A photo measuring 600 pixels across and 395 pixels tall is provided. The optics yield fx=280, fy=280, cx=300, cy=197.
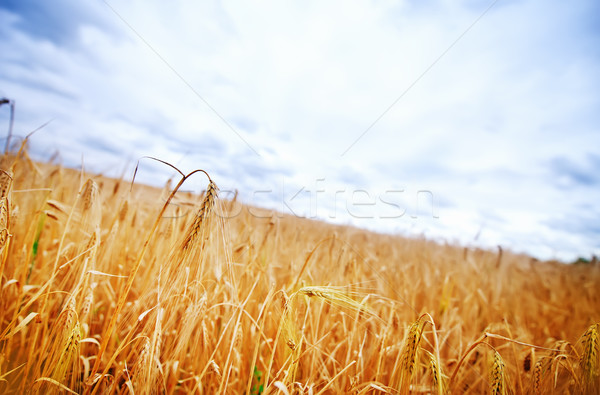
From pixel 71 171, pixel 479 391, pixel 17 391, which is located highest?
pixel 71 171

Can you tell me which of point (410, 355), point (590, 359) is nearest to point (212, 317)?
point (410, 355)

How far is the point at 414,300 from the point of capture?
3.04 m

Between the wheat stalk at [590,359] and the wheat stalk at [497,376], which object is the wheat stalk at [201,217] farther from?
the wheat stalk at [590,359]

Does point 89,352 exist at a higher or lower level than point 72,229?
lower

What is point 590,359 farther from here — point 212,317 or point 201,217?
point 212,317

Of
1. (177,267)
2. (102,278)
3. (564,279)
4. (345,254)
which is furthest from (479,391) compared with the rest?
(564,279)

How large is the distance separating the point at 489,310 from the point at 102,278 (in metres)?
3.86

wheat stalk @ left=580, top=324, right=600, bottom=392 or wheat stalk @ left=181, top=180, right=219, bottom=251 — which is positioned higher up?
wheat stalk @ left=181, top=180, right=219, bottom=251

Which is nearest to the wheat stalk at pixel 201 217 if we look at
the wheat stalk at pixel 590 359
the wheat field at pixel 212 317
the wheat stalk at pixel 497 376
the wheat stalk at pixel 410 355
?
the wheat field at pixel 212 317

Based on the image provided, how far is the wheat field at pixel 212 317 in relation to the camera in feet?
3.32

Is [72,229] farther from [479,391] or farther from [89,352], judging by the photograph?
[479,391]

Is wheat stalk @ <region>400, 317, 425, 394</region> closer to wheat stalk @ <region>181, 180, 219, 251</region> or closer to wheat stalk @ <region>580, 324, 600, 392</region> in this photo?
wheat stalk @ <region>580, 324, 600, 392</region>

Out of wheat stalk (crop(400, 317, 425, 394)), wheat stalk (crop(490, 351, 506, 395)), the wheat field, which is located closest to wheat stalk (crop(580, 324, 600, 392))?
the wheat field

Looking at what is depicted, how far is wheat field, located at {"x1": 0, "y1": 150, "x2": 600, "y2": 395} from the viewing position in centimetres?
101
